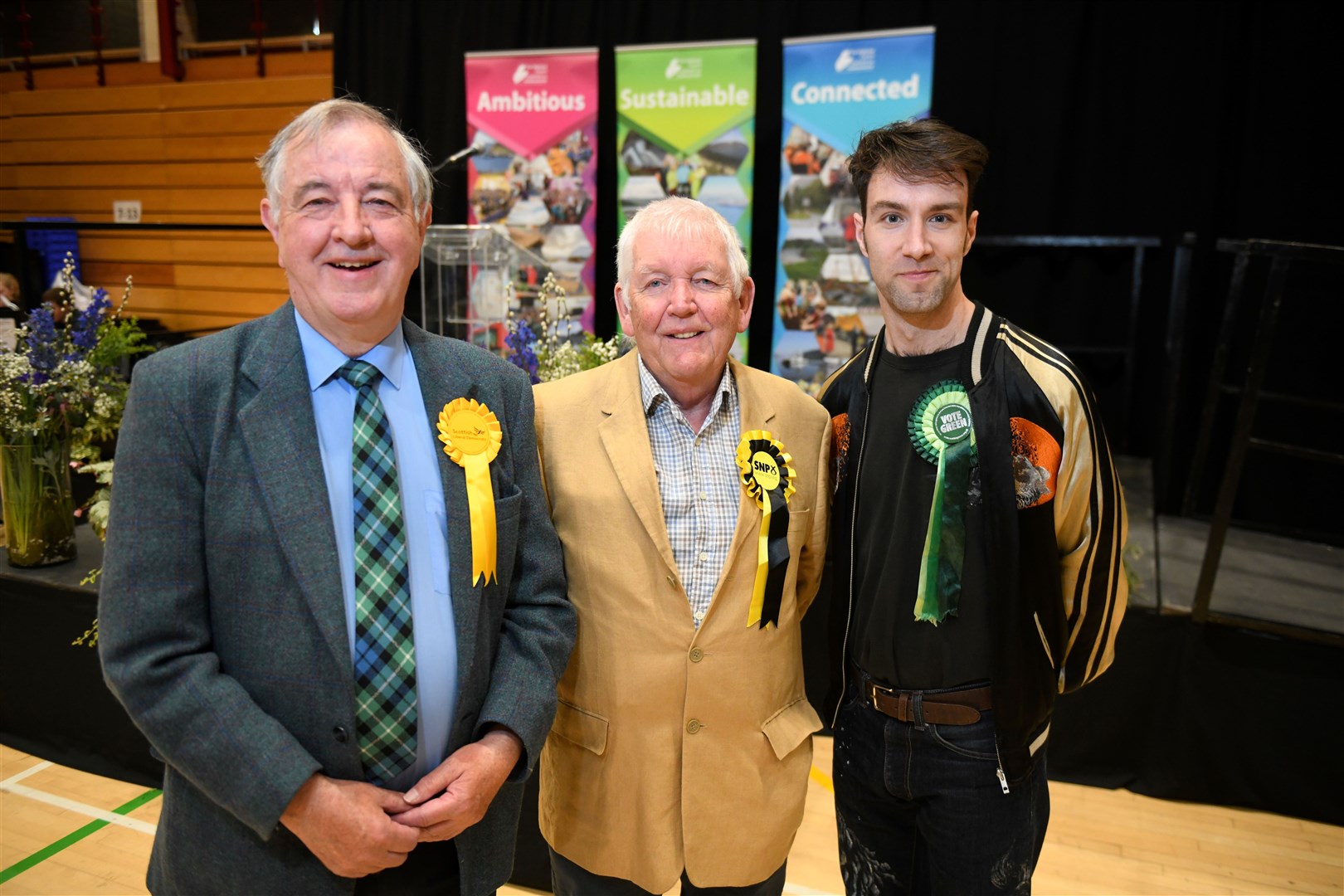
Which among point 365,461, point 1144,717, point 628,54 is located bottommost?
point 1144,717

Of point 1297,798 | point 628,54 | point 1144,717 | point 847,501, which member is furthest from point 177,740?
point 628,54

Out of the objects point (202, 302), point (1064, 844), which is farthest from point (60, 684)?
point (202, 302)

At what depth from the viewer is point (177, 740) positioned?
3.53ft

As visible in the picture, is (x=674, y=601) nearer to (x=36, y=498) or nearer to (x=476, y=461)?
(x=476, y=461)

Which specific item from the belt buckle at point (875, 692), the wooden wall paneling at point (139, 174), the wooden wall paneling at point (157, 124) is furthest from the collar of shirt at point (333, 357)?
the wooden wall paneling at point (139, 174)

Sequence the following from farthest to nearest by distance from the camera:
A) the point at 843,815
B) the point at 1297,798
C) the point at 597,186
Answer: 1. the point at 597,186
2. the point at 1297,798
3. the point at 843,815

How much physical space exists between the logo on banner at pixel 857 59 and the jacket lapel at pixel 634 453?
360 cm

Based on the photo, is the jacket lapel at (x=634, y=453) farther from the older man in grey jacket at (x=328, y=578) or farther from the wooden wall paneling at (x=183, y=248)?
the wooden wall paneling at (x=183, y=248)

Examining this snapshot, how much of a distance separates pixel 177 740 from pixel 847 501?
3.99 feet

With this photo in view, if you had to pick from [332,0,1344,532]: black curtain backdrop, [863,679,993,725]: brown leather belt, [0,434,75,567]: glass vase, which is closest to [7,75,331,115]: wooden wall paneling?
[332,0,1344,532]: black curtain backdrop

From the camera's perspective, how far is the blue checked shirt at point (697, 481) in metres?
1.54

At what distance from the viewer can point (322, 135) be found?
46.8 inches

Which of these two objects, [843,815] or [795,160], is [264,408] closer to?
[843,815]

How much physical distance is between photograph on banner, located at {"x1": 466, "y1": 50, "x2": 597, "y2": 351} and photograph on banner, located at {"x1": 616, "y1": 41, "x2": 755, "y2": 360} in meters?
0.28
